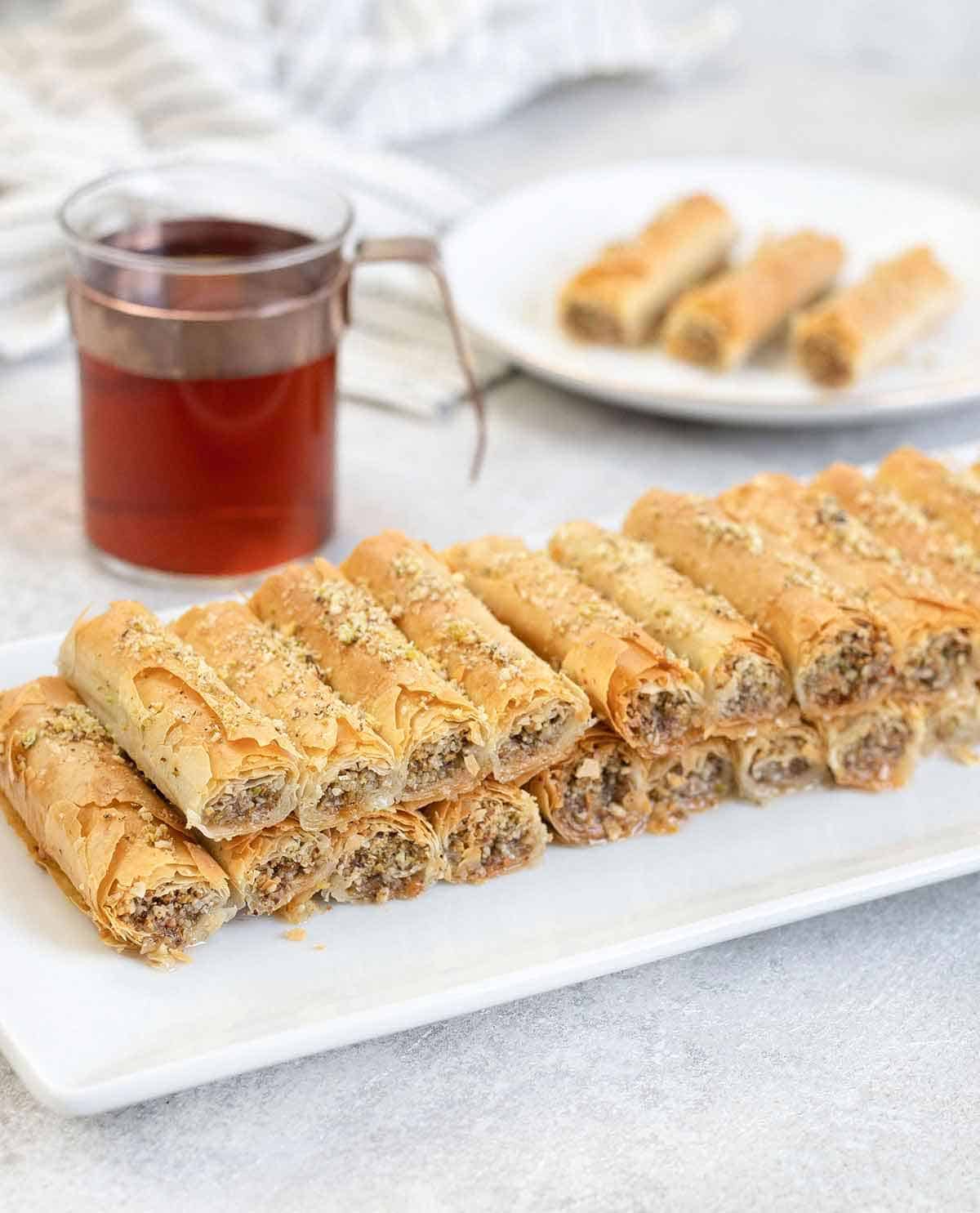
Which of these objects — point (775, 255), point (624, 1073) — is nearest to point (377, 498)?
point (775, 255)

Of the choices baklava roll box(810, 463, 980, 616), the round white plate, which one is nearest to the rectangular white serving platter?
baklava roll box(810, 463, 980, 616)

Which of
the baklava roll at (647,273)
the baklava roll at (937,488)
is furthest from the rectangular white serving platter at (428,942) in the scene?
the baklava roll at (647,273)

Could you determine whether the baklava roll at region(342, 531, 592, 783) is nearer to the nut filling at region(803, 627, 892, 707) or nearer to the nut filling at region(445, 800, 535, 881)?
the nut filling at region(445, 800, 535, 881)

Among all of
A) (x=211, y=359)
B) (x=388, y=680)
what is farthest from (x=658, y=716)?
(x=211, y=359)

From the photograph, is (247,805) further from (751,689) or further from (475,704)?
(751,689)

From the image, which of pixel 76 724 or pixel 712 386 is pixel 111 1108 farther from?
pixel 712 386

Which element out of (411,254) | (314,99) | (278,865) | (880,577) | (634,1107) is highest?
(411,254)
